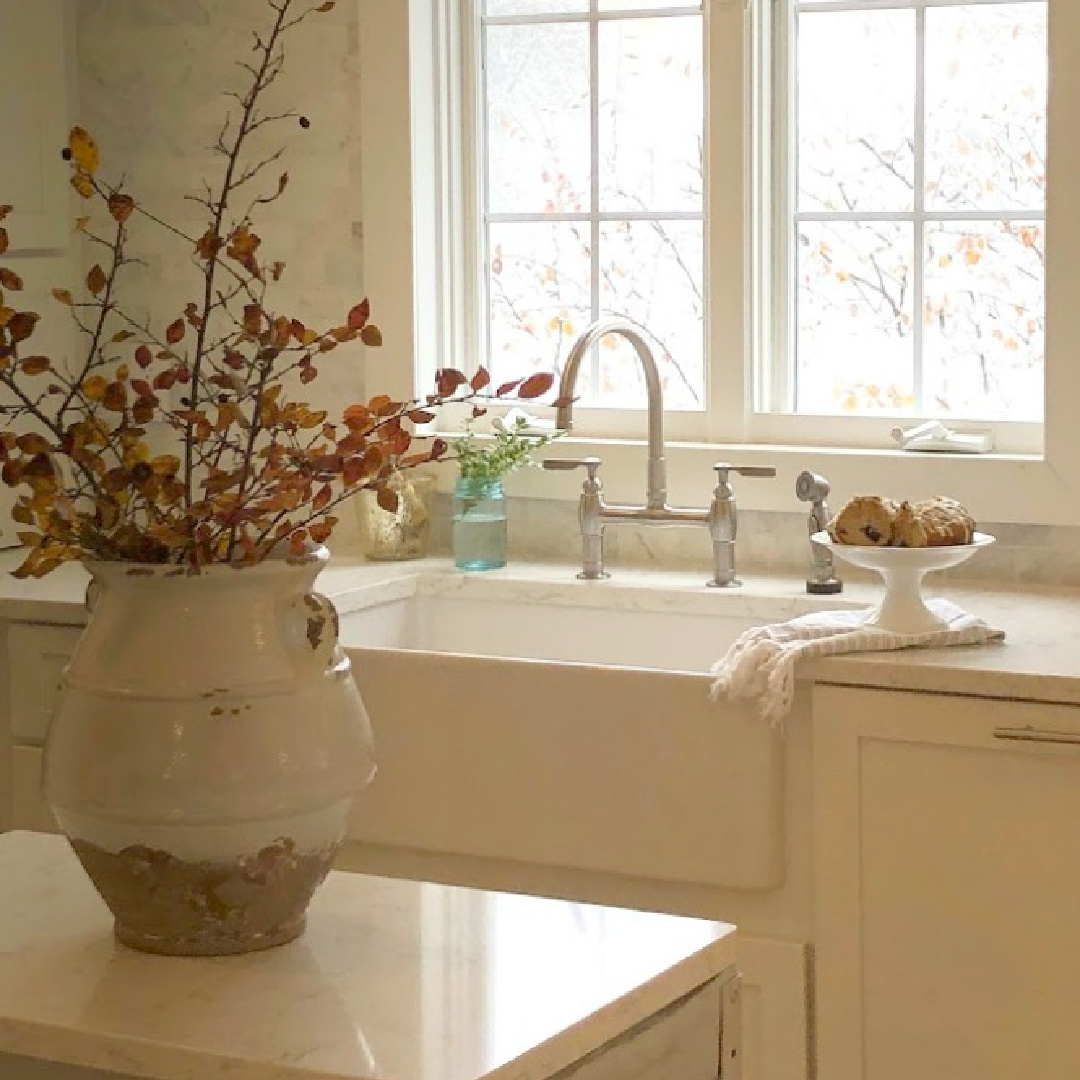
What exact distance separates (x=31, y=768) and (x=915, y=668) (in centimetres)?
145

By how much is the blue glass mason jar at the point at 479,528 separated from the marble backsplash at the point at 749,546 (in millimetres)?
139

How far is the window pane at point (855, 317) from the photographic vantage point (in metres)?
3.39

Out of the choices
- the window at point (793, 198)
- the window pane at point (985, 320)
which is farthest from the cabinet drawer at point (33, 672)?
the window pane at point (985, 320)

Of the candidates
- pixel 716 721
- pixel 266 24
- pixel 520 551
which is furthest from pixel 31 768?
pixel 266 24

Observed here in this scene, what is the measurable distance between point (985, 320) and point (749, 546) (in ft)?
1.75

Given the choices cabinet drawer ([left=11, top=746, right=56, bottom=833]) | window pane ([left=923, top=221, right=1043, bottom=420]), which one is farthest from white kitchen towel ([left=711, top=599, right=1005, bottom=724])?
cabinet drawer ([left=11, top=746, right=56, bottom=833])

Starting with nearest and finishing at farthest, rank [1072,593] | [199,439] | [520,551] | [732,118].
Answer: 1. [199,439]
2. [1072,593]
3. [732,118]
4. [520,551]

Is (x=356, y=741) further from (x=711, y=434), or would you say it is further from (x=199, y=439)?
(x=711, y=434)

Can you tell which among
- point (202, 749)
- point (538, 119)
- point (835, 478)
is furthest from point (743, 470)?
point (202, 749)

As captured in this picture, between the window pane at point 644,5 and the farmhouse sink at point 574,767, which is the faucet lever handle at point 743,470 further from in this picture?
the window pane at point 644,5

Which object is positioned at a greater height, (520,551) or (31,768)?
(520,551)

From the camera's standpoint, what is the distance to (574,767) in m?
2.89

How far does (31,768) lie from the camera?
329 centimetres

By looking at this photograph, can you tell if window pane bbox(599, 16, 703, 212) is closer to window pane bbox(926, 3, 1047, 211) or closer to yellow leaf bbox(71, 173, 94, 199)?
window pane bbox(926, 3, 1047, 211)
